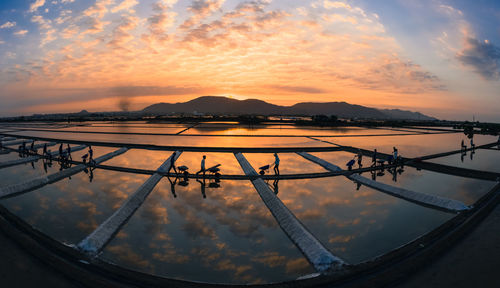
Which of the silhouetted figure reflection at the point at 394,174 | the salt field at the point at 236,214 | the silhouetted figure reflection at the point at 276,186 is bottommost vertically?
the salt field at the point at 236,214

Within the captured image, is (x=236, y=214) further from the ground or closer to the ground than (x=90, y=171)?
closer to the ground

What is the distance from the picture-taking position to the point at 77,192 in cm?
1447

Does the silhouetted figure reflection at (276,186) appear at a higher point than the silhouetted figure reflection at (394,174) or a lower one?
lower

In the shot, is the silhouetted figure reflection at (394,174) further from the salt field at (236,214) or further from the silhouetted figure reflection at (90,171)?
the silhouetted figure reflection at (90,171)

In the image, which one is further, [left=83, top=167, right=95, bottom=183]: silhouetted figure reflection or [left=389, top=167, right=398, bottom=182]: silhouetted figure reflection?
[left=83, top=167, right=95, bottom=183]: silhouetted figure reflection

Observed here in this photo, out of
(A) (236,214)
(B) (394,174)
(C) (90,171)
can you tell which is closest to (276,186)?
(A) (236,214)

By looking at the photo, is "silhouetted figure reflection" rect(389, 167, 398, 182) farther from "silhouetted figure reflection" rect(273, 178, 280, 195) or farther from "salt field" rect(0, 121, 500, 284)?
"silhouetted figure reflection" rect(273, 178, 280, 195)

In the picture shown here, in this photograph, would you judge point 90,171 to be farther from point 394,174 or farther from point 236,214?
point 394,174

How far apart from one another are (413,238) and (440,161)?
19.3m

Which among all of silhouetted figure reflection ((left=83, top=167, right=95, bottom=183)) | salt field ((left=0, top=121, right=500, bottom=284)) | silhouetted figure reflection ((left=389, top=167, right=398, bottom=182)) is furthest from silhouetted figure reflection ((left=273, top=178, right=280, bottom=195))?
silhouetted figure reflection ((left=83, top=167, right=95, bottom=183))

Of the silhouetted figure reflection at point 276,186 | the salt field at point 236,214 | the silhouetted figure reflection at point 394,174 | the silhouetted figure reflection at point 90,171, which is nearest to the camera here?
the salt field at point 236,214

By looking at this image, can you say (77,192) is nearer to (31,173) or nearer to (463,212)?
(31,173)

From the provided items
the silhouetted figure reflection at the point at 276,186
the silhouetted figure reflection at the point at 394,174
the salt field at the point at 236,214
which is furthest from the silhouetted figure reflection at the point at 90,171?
the silhouetted figure reflection at the point at 394,174

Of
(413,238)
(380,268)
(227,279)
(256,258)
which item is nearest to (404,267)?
(380,268)
